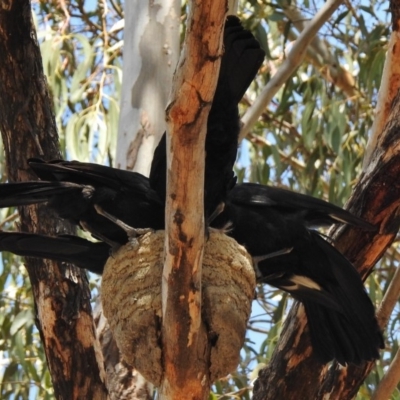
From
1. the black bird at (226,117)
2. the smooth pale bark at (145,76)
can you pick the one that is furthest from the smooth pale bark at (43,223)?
the smooth pale bark at (145,76)

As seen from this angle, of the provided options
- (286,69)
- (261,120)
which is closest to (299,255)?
(286,69)

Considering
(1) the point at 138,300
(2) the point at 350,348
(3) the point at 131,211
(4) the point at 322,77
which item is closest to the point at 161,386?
(1) the point at 138,300

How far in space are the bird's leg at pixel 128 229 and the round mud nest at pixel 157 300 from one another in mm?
25

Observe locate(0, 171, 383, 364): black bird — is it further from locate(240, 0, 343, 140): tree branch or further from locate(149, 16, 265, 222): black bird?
locate(240, 0, 343, 140): tree branch

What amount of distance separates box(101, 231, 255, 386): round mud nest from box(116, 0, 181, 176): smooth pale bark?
101cm

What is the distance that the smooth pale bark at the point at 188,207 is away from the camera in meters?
1.68

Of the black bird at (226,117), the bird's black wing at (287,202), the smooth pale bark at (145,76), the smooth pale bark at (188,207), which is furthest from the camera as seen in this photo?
the smooth pale bark at (145,76)

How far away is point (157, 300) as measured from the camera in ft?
6.91

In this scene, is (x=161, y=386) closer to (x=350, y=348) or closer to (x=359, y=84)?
(x=350, y=348)

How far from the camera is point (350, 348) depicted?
2.63 m

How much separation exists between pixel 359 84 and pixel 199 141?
301cm

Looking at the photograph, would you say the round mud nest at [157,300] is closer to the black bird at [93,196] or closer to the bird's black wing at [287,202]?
the black bird at [93,196]

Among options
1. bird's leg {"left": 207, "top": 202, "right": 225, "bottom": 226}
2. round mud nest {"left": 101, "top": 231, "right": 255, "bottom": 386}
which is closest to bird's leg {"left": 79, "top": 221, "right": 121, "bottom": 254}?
round mud nest {"left": 101, "top": 231, "right": 255, "bottom": 386}

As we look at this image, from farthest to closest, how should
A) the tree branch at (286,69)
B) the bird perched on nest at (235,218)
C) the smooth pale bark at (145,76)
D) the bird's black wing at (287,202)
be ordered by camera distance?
1. the tree branch at (286,69)
2. the smooth pale bark at (145,76)
3. the bird's black wing at (287,202)
4. the bird perched on nest at (235,218)
